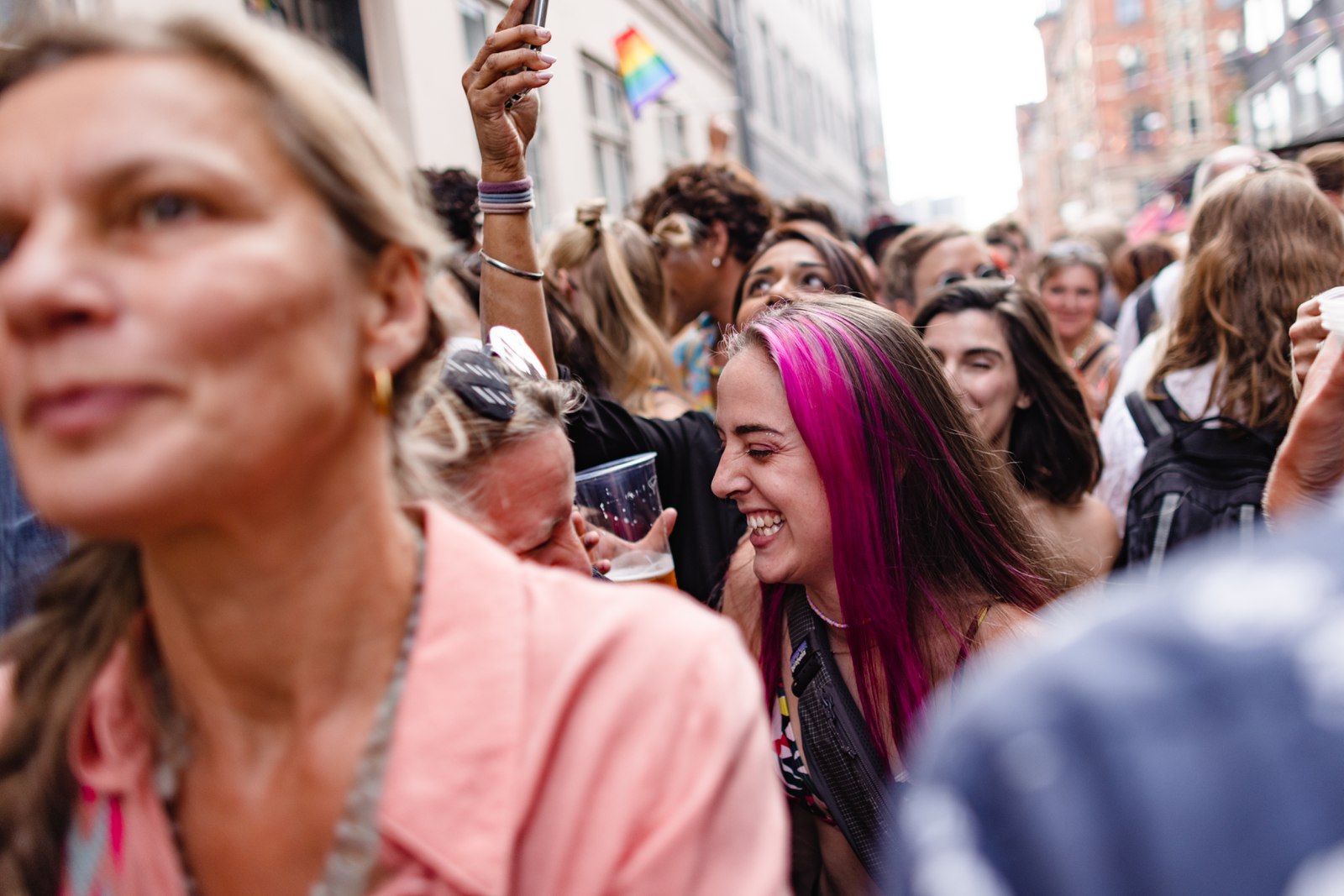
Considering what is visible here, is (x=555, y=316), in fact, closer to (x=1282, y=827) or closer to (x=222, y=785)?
(x=222, y=785)

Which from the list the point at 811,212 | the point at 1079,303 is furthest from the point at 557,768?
the point at 1079,303

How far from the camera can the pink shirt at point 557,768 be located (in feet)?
3.07

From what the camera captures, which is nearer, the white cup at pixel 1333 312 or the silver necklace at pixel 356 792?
the silver necklace at pixel 356 792

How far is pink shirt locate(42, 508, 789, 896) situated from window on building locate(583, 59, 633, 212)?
10266mm

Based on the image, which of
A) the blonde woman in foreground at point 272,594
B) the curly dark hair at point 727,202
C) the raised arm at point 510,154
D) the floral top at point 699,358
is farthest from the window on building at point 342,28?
the blonde woman in foreground at point 272,594

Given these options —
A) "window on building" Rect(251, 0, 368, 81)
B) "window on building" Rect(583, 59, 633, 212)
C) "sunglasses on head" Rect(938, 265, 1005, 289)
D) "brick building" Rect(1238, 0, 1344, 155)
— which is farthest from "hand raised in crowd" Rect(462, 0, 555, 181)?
"brick building" Rect(1238, 0, 1344, 155)

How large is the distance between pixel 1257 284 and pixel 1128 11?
68829 millimetres

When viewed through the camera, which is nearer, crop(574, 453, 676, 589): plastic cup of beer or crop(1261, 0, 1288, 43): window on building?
crop(574, 453, 676, 589): plastic cup of beer

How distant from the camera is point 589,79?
11.3 m

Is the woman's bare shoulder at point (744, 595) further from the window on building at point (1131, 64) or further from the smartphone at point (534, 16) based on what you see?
the window on building at point (1131, 64)

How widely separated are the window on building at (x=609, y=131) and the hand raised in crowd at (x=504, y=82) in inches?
336

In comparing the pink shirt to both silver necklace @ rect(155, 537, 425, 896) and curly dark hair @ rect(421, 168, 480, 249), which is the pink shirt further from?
curly dark hair @ rect(421, 168, 480, 249)

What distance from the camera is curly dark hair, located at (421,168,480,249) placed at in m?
4.11

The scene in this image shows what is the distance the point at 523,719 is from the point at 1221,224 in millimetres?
3020
